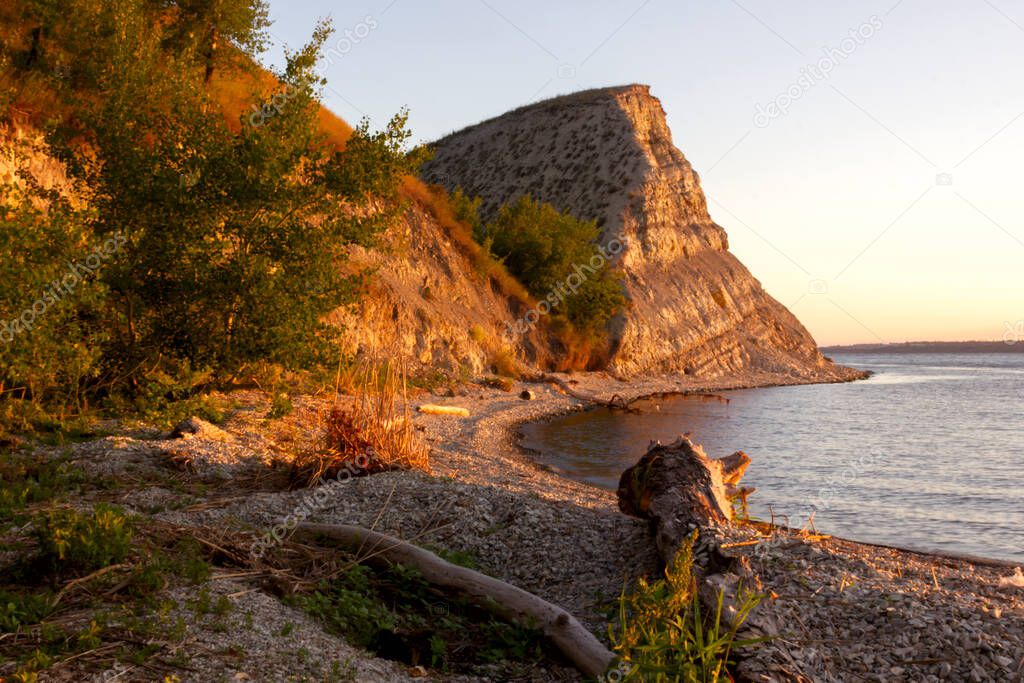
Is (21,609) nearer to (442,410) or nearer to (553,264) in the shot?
(442,410)

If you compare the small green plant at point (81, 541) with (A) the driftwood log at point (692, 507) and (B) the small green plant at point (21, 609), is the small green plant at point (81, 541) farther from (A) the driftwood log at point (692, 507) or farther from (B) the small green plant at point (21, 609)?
(A) the driftwood log at point (692, 507)

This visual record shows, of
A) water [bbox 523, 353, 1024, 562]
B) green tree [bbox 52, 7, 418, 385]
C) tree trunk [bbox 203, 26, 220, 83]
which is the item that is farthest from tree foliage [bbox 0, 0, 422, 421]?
tree trunk [bbox 203, 26, 220, 83]

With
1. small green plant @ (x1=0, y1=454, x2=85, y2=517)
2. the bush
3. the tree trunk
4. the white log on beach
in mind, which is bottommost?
small green plant @ (x1=0, y1=454, x2=85, y2=517)

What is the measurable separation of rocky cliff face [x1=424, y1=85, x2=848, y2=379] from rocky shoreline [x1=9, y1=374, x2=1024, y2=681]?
103 feet

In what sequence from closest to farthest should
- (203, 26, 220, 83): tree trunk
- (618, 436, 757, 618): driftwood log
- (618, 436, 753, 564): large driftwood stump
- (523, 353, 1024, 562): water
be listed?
(618, 436, 757, 618): driftwood log
(618, 436, 753, 564): large driftwood stump
(523, 353, 1024, 562): water
(203, 26, 220, 83): tree trunk

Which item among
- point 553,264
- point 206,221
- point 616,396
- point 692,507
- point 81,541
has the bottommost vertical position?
point 81,541

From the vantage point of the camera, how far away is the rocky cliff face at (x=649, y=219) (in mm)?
44969

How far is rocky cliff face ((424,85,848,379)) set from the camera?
45.0 meters

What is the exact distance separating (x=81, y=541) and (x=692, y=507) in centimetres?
546

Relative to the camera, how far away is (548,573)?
23.9 ft

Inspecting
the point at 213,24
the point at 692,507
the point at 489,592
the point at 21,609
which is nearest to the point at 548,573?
the point at 489,592

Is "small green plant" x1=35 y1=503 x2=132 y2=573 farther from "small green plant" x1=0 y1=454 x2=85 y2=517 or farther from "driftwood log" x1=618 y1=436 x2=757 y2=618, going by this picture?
"driftwood log" x1=618 y1=436 x2=757 y2=618

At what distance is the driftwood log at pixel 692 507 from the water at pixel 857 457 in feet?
13.0

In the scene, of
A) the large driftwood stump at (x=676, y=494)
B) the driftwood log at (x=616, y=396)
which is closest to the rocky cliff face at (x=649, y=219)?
the driftwood log at (x=616, y=396)
